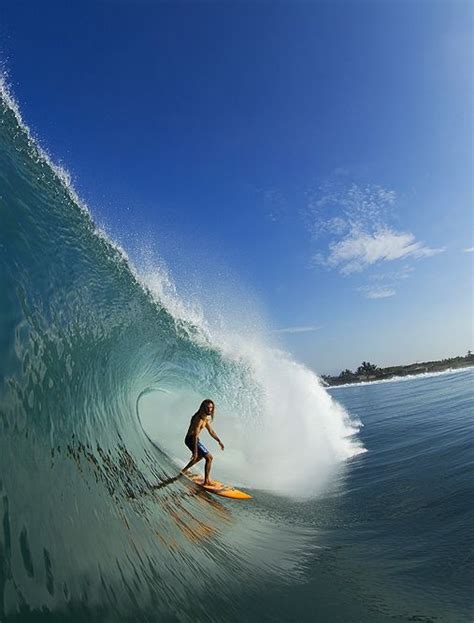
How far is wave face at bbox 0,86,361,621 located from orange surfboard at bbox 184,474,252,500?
17.1 inches

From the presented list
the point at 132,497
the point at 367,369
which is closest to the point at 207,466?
the point at 132,497

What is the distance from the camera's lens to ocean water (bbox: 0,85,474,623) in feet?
9.61

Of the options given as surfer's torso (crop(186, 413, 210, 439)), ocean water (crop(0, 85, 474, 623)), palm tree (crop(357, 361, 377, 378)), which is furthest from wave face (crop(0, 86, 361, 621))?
palm tree (crop(357, 361, 377, 378))

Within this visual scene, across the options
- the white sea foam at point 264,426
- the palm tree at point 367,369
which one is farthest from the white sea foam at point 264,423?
the palm tree at point 367,369

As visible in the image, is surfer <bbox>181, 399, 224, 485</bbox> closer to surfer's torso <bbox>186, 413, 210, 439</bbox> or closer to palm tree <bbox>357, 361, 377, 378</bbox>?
surfer's torso <bbox>186, 413, 210, 439</bbox>

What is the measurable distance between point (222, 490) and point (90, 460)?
4238 millimetres

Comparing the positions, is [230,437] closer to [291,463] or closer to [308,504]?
[291,463]

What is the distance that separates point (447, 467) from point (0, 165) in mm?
9505

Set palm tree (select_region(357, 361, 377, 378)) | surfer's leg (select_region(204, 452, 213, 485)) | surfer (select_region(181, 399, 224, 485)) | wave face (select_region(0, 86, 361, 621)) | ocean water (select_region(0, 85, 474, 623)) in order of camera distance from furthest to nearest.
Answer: palm tree (select_region(357, 361, 377, 378))
surfer's leg (select_region(204, 452, 213, 485))
surfer (select_region(181, 399, 224, 485))
ocean water (select_region(0, 85, 474, 623))
wave face (select_region(0, 86, 361, 621))

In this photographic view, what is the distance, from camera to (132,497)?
4.96 m

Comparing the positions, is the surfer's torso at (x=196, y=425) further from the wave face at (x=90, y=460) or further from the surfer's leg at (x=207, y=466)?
the wave face at (x=90, y=460)

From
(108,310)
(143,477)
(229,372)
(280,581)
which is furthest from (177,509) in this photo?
(229,372)

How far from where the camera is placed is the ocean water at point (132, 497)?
293 centimetres

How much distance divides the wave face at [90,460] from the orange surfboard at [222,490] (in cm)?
43
